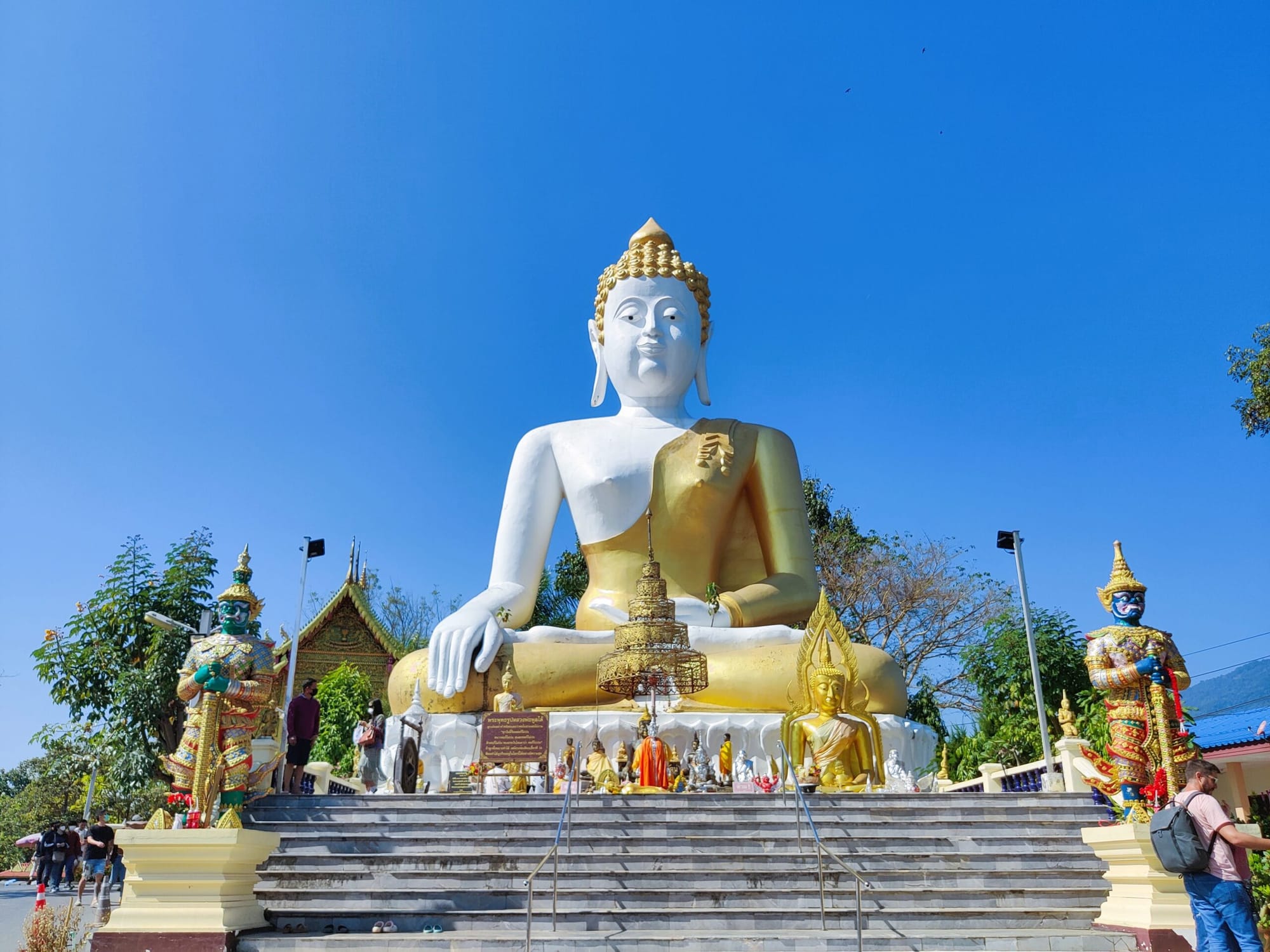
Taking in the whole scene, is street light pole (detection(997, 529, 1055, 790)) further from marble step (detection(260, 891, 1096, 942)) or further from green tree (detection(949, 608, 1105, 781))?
marble step (detection(260, 891, 1096, 942))

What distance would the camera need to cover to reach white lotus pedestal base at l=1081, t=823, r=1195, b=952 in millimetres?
6793

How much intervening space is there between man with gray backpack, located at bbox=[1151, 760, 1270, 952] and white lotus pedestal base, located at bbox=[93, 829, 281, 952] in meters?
5.91

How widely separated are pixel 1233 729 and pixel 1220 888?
14286 mm

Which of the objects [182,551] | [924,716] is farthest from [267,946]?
[924,716]

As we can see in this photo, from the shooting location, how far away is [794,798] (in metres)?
9.54

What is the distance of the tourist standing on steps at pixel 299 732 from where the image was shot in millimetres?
11867

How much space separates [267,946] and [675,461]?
1049 centimetres

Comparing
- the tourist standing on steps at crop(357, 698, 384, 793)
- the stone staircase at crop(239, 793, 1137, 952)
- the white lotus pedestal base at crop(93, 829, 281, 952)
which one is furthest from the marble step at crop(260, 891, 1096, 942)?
the tourist standing on steps at crop(357, 698, 384, 793)

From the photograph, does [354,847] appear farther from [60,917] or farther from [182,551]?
[182,551]

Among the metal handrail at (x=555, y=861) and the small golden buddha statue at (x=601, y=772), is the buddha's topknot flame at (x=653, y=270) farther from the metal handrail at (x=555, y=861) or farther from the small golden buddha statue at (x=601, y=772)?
the metal handrail at (x=555, y=861)

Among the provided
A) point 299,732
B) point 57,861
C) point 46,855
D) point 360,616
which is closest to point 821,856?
point 299,732

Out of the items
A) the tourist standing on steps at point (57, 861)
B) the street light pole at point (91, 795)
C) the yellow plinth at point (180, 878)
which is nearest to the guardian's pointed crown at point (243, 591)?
the yellow plinth at point (180, 878)

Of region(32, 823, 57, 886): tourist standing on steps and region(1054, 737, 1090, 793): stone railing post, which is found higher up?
region(1054, 737, 1090, 793): stone railing post

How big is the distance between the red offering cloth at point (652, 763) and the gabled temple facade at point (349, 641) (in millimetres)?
21464
